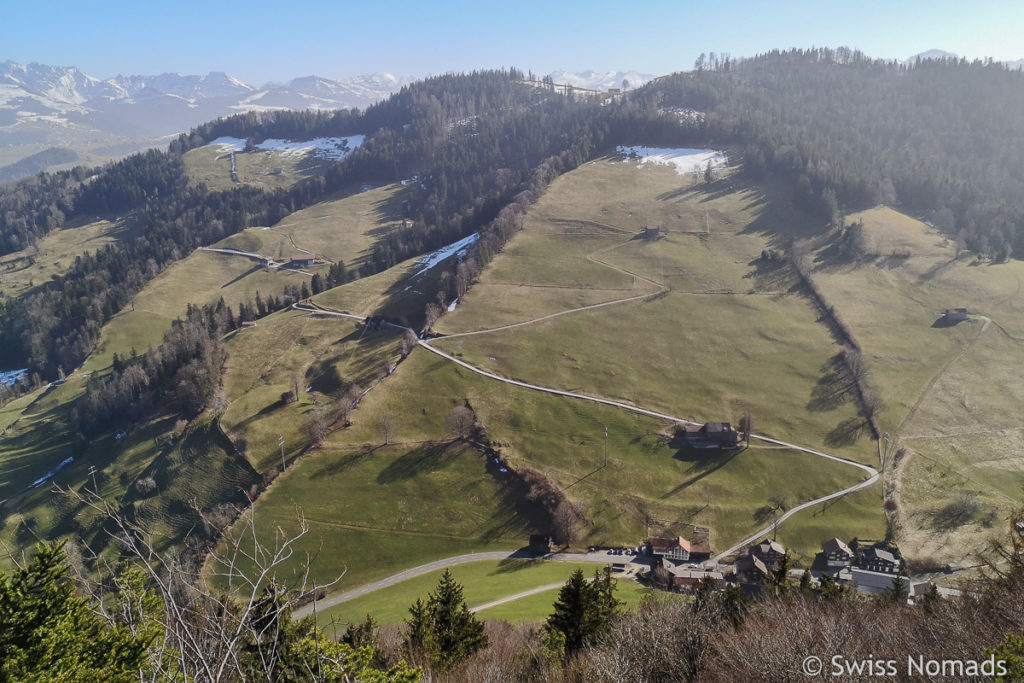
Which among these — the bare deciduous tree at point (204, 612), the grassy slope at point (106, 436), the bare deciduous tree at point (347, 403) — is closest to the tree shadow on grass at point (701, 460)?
the bare deciduous tree at point (347, 403)

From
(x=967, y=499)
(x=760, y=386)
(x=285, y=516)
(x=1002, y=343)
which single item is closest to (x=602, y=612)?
(x=285, y=516)

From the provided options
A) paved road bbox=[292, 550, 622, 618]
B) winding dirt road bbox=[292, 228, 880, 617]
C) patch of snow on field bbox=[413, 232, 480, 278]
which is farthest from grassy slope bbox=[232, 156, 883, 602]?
patch of snow on field bbox=[413, 232, 480, 278]

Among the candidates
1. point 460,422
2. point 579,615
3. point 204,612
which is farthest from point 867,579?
point 204,612

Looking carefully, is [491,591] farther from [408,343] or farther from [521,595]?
[408,343]

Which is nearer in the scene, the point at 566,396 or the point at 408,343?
the point at 566,396

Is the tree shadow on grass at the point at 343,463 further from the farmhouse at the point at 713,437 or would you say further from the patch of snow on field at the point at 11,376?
the patch of snow on field at the point at 11,376

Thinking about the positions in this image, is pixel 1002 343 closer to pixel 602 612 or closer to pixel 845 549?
pixel 845 549
